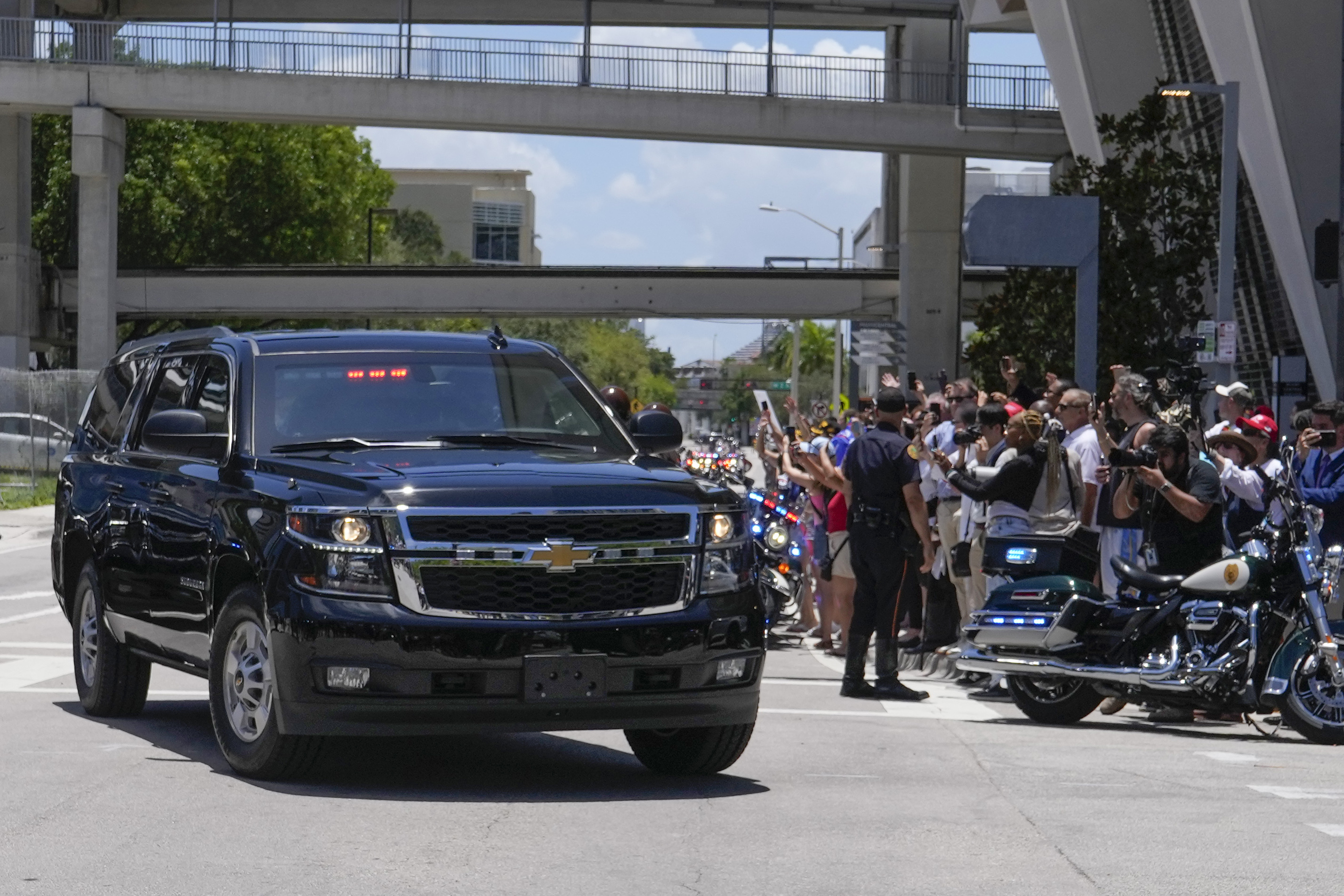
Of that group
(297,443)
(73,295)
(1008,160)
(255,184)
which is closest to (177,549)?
(297,443)

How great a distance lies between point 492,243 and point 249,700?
162478 mm

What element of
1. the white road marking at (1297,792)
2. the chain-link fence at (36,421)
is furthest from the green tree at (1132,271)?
the chain-link fence at (36,421)

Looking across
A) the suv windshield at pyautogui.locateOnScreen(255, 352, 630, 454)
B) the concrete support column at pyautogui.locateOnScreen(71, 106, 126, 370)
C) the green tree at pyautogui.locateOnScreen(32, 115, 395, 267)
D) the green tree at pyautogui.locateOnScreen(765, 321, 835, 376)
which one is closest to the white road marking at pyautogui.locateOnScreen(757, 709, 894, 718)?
the suv windshield at pyautogui.locateOnScreen(255, 352, 630, 454)

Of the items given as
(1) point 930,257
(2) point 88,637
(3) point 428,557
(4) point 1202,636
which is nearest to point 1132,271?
(4) point 1202,636

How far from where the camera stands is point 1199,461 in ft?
37.8

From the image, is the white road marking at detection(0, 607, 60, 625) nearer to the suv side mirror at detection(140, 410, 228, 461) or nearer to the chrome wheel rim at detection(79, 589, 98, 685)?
the chrome wheel rim at detection(79, 589, 98, 685)

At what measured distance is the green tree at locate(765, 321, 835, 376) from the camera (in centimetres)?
15412

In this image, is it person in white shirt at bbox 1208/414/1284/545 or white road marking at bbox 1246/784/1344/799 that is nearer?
white road marking at bbox 1246/784/1344/799

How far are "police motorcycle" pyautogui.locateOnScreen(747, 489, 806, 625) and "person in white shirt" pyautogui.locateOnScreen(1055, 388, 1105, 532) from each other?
3.45 metres

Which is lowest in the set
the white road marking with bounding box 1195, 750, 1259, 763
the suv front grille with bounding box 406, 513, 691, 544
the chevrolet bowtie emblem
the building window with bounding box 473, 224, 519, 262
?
the white road marking with bounding box 1195, 750, 1259, 763

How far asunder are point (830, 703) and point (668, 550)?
473cm

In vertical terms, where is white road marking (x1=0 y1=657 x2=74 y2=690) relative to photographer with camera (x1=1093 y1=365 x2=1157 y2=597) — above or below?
below

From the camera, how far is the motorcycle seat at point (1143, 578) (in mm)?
11227

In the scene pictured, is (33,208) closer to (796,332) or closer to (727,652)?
(796,332)
